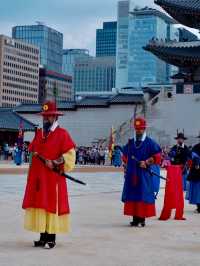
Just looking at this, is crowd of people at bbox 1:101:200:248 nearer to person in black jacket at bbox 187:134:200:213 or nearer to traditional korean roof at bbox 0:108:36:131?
person in black jacket at bbox 187:134:200:213

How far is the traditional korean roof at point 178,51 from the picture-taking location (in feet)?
155

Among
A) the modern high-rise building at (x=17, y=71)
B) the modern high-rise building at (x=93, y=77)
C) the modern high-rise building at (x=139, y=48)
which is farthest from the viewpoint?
the modern high-rise building at (x=93, y=77)

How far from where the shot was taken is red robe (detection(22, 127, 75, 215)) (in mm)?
7773

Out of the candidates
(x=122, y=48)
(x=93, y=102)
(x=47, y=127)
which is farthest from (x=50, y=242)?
(x=122, y=48)

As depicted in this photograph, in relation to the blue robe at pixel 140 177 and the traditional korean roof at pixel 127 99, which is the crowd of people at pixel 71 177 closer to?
the blue robe at pixel 140 177

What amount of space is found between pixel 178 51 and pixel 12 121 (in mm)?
14267

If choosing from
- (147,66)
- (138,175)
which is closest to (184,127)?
(138,175)

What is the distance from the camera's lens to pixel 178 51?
156 ft

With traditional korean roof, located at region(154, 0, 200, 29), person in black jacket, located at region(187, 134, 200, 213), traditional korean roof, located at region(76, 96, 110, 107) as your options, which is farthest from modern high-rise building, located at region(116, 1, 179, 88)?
person in black jacket, located at region(187, 134, 200, 213)

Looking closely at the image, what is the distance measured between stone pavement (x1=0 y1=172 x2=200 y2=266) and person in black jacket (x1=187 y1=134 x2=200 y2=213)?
0.60m

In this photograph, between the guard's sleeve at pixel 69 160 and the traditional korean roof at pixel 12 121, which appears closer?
the guard's sleeve at pixel 69 160

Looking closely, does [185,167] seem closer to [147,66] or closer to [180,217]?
[180,217]

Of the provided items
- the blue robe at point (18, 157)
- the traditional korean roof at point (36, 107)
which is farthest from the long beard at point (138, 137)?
the traditional korean roof at point (36, 107)

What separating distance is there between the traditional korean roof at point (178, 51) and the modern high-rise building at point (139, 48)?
370ft
